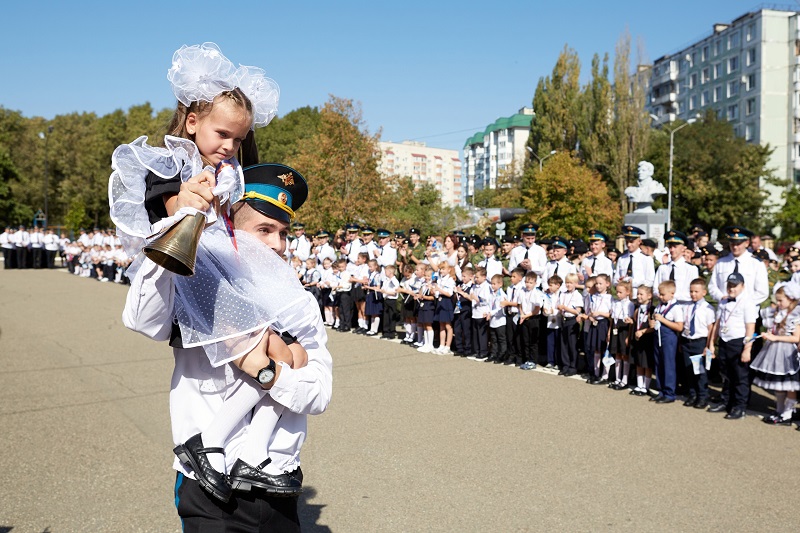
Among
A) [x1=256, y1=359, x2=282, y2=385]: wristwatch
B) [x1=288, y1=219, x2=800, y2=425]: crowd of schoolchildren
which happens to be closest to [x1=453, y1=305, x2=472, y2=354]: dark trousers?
[x1=288, y1=219, x2=800, y2=425]: crowd of schoolchildren

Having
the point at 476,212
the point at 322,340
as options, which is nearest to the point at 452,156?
the point at 476,212

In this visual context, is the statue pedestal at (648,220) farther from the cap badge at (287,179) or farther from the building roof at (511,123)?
the building roof at (511,123)

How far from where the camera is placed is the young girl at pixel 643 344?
9.52 metres

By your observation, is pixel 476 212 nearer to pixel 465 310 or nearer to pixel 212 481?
pixel 465 310

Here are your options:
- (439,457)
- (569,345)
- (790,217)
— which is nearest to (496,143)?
(790,217)

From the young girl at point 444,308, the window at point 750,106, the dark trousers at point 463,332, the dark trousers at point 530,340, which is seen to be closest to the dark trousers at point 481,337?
the dark trousers at point 463,332

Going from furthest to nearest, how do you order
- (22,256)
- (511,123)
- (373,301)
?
1. (511,123)
2. (22,256)
3. (373,301)

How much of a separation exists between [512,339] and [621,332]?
91.3 inches

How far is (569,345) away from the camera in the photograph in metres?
10.9

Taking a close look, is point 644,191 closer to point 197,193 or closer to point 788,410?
point 788,410

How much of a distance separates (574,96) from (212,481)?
178 feet

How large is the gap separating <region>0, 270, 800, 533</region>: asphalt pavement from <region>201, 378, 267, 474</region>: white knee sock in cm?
282

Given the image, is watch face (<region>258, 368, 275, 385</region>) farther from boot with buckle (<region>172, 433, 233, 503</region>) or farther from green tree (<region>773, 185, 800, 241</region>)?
green tree (<region>773, 185, 800, 241</region>)

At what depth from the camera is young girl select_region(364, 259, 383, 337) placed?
49.9ft
